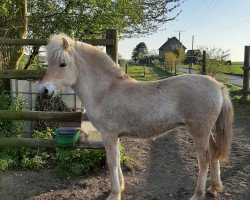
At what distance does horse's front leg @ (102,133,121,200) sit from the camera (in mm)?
4035

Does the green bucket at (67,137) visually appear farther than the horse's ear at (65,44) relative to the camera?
Yes

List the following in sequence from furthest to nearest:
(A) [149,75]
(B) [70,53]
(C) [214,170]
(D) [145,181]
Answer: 1. (A) [149,75]
2. (D) [145,181]
3. (C) [214,170]
4. (B) [70,53]

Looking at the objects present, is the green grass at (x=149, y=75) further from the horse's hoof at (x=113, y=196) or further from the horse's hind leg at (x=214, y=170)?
the horse's hoof at (x=113, y=196)

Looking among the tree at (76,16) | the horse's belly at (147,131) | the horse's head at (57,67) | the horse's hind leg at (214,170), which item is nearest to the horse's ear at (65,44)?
the horse's head at (57,67)

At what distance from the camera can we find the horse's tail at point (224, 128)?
4090 millimetres

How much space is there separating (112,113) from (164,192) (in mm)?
1395

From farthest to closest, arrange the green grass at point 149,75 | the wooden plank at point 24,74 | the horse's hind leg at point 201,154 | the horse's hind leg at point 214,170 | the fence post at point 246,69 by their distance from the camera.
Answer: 1. the green grass at point 149,75
2. the fence post at point 246,69
3. the wooden plank at point 24,74
4. the horse's hind leg at point 214,170
5. the horse's hind leg at point 201,154

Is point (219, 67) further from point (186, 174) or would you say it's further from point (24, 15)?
point (186, 174)

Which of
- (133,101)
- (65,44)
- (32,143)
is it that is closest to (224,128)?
(133,101)

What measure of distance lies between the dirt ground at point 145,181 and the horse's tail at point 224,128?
0.61 m

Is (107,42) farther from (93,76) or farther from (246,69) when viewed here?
(246,69)

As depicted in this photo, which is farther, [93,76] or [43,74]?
[43,74]

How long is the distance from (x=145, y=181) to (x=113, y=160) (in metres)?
0.97

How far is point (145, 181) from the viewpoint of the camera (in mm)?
4824
